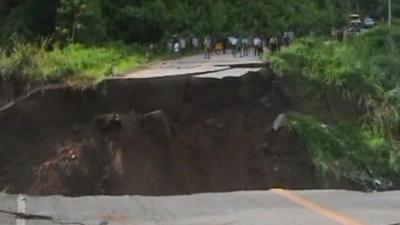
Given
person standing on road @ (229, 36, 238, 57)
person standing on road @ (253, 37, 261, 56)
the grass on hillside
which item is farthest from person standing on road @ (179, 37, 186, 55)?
the grass on hillside

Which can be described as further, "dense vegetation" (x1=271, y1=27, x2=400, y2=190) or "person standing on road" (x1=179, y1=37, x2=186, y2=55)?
"person standing on road" (x1=179, y1=37, x2=186, y2=55)

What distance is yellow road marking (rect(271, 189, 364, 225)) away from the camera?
605cm

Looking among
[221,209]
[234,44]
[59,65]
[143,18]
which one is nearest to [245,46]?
[234,44]

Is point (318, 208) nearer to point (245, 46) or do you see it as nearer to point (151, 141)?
point (151, 141)

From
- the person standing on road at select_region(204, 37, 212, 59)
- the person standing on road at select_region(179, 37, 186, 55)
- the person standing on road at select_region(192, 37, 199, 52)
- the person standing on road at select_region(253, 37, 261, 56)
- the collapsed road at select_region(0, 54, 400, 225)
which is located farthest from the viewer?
the person standing on road at select_region(192, 37, 199, 52)

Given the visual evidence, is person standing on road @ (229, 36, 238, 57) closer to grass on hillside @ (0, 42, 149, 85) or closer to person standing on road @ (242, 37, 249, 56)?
person standing on road @ (242, 37, 249, 56)

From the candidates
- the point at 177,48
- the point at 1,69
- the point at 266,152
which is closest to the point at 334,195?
the point at 266,152

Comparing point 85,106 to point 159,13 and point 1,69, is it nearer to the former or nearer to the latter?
point 1,69

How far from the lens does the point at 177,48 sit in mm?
33781

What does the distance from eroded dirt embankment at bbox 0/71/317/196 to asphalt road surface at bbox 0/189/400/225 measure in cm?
1550

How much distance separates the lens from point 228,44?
35.4 meters

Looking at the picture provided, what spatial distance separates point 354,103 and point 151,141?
7.97 metres

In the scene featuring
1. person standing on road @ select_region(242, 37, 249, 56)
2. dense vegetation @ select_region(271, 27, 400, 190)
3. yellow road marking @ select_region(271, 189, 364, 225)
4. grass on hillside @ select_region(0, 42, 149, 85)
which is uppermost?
yellow road marking @ select_region(271, 189, 364, 225)

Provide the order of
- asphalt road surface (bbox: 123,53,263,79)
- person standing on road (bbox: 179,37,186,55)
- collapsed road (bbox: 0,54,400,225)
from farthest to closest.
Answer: person standing on road (bbox: 179,37,186,55), asphalt road surface (bbox: 123,53,263,79), collapsed road (bbox: 0,54,400,225)
